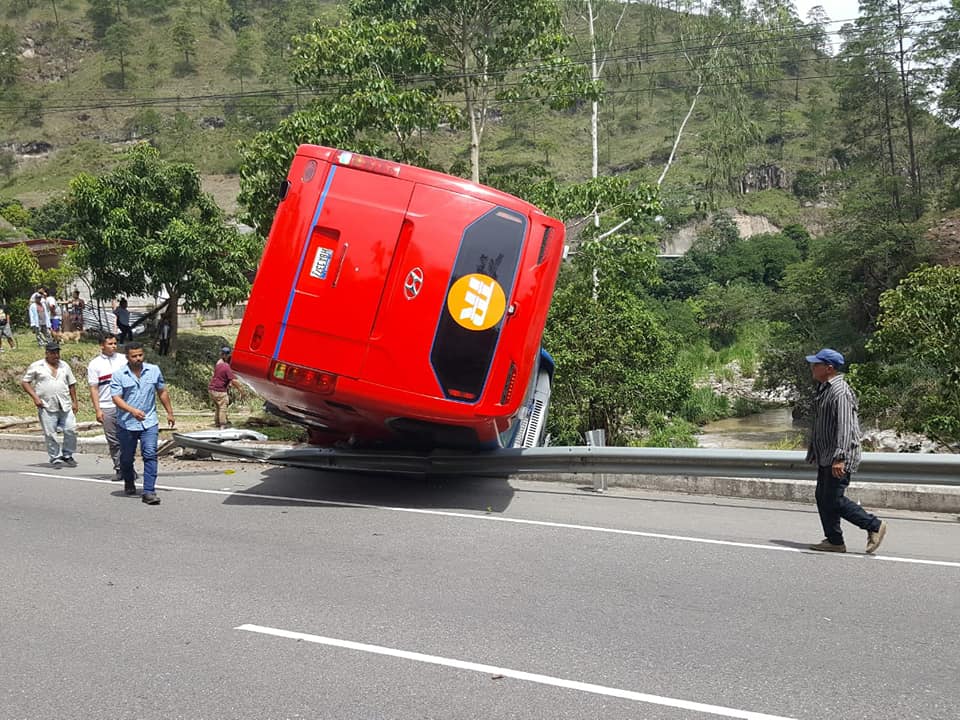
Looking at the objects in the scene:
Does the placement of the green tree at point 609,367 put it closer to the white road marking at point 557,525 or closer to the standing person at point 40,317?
the white road marking at point 557,525

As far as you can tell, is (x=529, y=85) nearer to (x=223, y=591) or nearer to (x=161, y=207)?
(x=161, y=207)

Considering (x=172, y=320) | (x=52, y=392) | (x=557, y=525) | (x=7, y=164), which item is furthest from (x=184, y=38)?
(x=557, y=525)

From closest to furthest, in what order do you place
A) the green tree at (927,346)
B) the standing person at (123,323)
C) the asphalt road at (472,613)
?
the asphalt road at (472,613)
the green tree at (927,346)
the standing person at (123,323)

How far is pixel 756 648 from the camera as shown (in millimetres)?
5453

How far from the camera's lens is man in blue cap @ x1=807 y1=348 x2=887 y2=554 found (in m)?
7.44

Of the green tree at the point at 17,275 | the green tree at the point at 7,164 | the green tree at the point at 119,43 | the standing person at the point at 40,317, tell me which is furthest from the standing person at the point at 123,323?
the green tree at the point at 119,43

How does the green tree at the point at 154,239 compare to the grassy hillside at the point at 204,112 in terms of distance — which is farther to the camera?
the grassy hillside at the point at 204,112

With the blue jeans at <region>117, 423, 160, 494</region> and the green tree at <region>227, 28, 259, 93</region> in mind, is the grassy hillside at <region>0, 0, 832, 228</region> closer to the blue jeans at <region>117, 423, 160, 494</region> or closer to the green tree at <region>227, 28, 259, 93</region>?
the green tree at <region>227, 28, 259, 93</region>

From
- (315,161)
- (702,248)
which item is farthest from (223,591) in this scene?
(702,248)

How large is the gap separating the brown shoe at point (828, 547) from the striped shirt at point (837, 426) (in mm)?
599

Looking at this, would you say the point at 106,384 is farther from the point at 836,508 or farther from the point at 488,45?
the point at 488,45

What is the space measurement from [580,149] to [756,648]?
110 metres

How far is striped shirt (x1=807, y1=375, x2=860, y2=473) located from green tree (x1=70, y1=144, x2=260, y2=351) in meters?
22.6

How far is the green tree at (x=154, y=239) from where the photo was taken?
2750 cm
